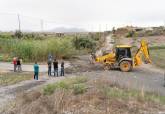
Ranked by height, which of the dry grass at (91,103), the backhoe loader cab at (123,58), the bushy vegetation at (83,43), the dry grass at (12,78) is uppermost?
the bushy vegetation at (83,43)

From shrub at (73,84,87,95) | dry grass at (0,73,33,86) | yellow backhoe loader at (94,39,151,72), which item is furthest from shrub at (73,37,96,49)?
shrub at (73,84,87,95)

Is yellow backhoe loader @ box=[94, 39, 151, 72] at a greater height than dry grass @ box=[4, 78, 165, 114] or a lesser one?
greater

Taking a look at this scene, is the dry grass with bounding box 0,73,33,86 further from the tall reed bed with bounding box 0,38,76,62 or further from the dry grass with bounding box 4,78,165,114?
the tall reed bed with bounding box 0,38,76,62

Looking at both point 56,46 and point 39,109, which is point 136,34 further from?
point 39,109

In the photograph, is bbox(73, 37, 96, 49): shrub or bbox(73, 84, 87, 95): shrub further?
bbox(73, 37, 96, 49): shrub

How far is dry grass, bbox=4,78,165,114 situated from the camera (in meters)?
18.2

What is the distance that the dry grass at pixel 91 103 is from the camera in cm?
1820

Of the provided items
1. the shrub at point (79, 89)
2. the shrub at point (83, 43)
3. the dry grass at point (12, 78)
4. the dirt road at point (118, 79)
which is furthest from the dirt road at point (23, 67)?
the shrub at point (83, 43)

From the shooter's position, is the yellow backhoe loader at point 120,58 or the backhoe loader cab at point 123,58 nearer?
the backhoe loader cab at point 123,58

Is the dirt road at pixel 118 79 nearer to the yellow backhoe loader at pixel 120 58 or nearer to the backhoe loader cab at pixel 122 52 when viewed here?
the yellow backhoe loader at pixel 120 58

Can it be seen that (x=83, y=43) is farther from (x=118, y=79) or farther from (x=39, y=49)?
(x=118, y=79)

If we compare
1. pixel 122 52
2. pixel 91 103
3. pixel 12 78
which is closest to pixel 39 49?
pixel 122 52

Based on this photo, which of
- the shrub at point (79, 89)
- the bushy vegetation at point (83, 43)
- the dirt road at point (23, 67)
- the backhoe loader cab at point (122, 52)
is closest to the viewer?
the shrub at point (79, 89)

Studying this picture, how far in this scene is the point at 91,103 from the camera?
18984mm
